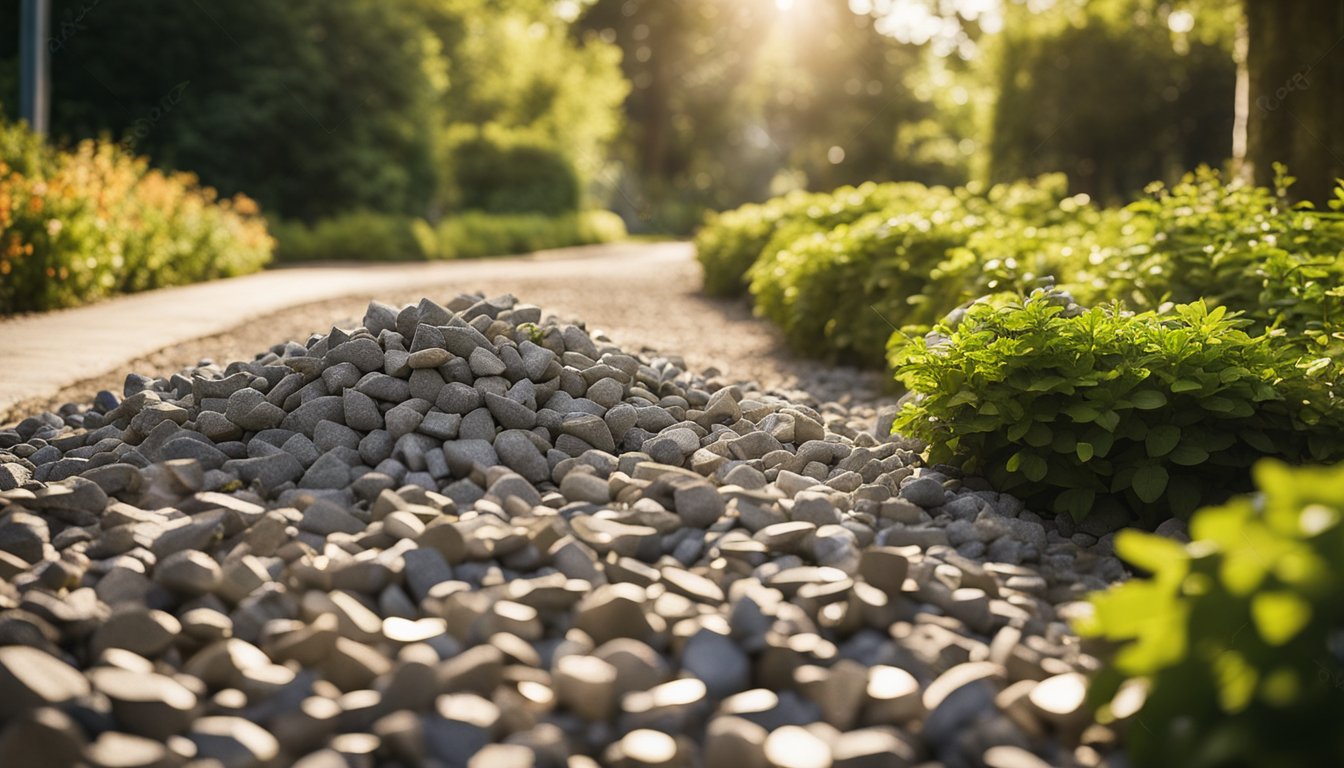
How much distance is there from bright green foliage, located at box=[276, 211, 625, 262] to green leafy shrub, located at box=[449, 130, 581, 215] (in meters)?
2.96

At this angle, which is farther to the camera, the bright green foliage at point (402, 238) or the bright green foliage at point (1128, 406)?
the bright green foliage at point (402, 238)

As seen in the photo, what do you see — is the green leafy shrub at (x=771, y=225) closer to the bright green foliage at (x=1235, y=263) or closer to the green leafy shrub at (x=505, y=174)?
the bright green foliage at (x=1235, y=263)

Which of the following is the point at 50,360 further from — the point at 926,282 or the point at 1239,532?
the point at 1239,532

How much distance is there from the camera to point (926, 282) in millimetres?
6484

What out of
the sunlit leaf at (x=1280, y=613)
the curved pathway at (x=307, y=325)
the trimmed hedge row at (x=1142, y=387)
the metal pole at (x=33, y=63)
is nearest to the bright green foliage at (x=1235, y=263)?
the trimmed hedge row at (x=1142, y=387)

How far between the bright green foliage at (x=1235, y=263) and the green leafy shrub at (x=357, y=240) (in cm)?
1278

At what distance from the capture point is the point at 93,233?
27.5 ft

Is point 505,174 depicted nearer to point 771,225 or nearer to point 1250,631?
point 771,225

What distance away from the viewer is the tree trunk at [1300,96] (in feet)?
23.5

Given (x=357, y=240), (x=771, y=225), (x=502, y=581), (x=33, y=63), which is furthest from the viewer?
(x=357, y=240)

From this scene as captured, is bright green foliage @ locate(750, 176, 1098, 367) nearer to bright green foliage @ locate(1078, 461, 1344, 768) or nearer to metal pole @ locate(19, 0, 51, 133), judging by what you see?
bright green foliage @ locate(1078, 461, 1344, 768)

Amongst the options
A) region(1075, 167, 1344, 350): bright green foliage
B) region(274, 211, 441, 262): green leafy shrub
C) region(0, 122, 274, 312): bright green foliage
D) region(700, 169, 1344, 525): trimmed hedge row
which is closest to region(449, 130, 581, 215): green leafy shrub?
region(274, 211, 441, 262): green leafy shrub

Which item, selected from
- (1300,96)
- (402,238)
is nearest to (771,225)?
(1300,96)

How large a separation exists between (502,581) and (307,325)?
556 cm
